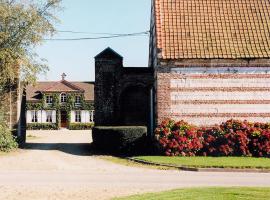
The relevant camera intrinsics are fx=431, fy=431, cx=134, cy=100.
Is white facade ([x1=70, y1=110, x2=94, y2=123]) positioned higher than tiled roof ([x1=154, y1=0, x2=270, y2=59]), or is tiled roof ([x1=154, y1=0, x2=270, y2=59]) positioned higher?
tiled roof ([x1=154, y1=0, x2=270, y2=59])

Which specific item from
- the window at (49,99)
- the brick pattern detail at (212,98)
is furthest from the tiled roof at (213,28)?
the window at (49,99)

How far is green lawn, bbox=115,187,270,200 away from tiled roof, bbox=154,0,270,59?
11687 mm

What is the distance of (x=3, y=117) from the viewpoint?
27.4 metres

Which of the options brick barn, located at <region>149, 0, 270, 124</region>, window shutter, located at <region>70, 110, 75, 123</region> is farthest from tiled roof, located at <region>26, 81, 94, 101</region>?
brick barn, located at <region>149, 0, 270, 124</region>

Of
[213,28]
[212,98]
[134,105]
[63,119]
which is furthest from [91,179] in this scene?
[63,119]

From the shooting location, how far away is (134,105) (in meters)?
29.8

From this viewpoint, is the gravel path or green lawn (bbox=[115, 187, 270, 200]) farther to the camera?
the gravel path

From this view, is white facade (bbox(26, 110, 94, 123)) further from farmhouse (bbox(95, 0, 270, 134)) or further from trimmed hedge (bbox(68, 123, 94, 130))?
→ farmhouse (bbox(95, 0, 270, 134))

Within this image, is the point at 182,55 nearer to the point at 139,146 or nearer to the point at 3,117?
the point at 139,146

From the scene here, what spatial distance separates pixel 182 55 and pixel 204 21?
3226 millimetres

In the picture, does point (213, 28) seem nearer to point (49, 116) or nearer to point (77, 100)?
point (77, 100)

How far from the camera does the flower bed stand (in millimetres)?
21469

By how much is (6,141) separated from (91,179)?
40.7 ft

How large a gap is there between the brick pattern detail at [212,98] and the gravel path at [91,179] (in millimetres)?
5290
